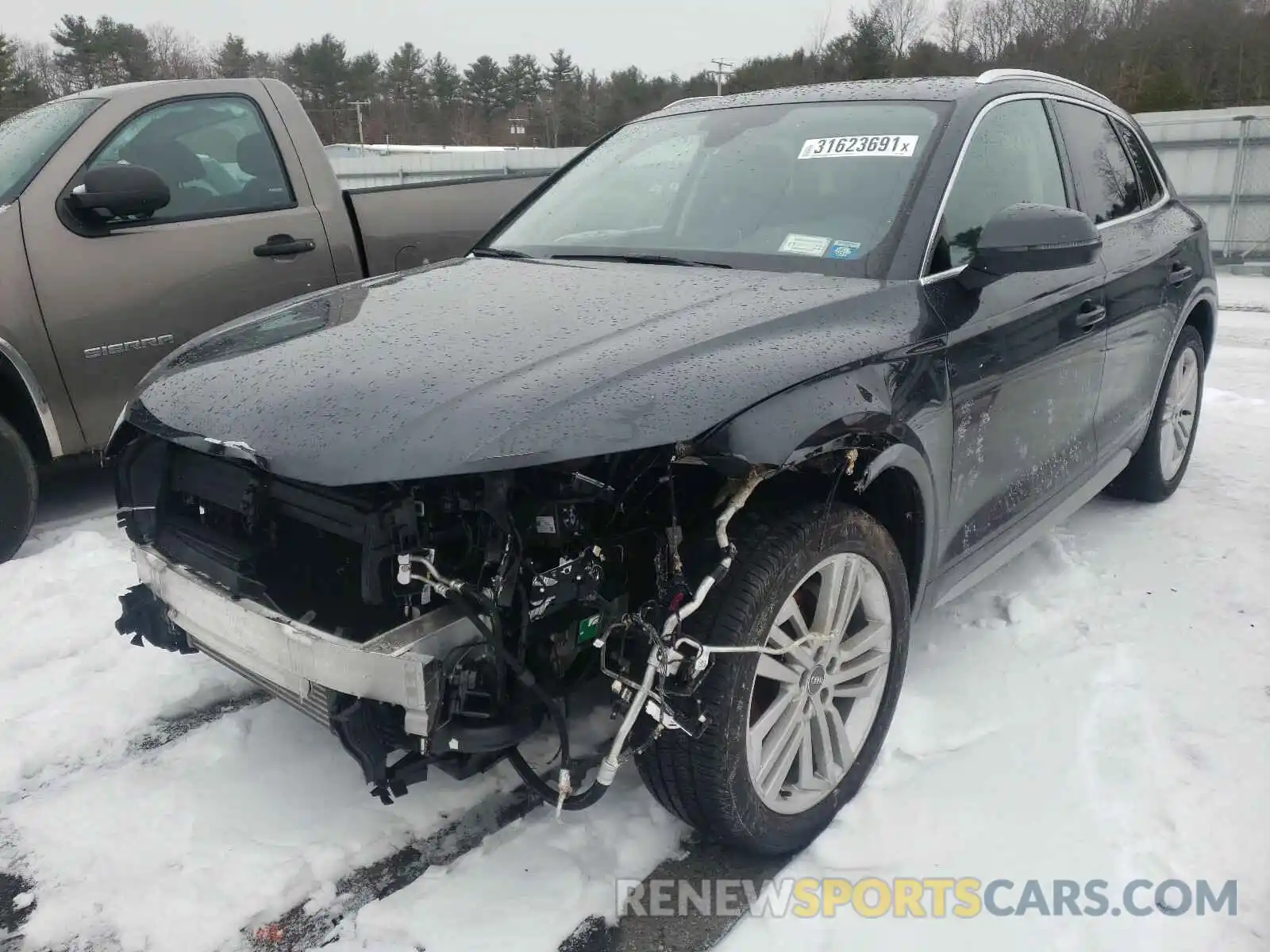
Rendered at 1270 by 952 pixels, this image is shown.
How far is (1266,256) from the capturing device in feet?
39.7

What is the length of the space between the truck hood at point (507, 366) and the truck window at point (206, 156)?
79.8 inches

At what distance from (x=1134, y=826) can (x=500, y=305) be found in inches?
78.8

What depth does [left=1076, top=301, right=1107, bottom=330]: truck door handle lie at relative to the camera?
10.1ft

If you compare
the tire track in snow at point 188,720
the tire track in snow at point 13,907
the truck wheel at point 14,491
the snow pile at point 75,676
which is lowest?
the tire track in snow at point 13,907

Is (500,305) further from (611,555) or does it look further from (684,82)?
(684,82)

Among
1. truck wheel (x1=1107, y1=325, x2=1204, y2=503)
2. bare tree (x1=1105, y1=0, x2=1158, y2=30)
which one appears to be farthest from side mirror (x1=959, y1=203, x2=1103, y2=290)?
bare tree (x1=1105, y1=0, x2=1158, y2=30)

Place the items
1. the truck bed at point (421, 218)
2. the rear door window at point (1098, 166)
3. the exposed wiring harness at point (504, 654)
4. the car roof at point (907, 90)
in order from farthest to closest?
1. the truck bed at point (421, 218)
2. the rear door window at point (1098, 166)
3. the car roof at point (907, 90)
4. the exposed wiring harness at point (504, 654)

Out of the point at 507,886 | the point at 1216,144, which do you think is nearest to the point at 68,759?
the point at 507,886

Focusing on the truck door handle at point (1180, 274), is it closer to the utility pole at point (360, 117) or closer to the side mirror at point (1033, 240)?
the side mirror at point (1033, 240)

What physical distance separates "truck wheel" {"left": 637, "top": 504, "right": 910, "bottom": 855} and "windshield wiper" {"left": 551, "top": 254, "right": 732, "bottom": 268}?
87cm

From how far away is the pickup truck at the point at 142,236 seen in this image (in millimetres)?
3885

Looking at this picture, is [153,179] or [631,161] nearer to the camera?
[631,161]

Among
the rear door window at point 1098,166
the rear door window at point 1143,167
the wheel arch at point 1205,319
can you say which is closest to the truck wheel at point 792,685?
the rear door window at point 1098,166

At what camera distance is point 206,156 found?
177 inches
